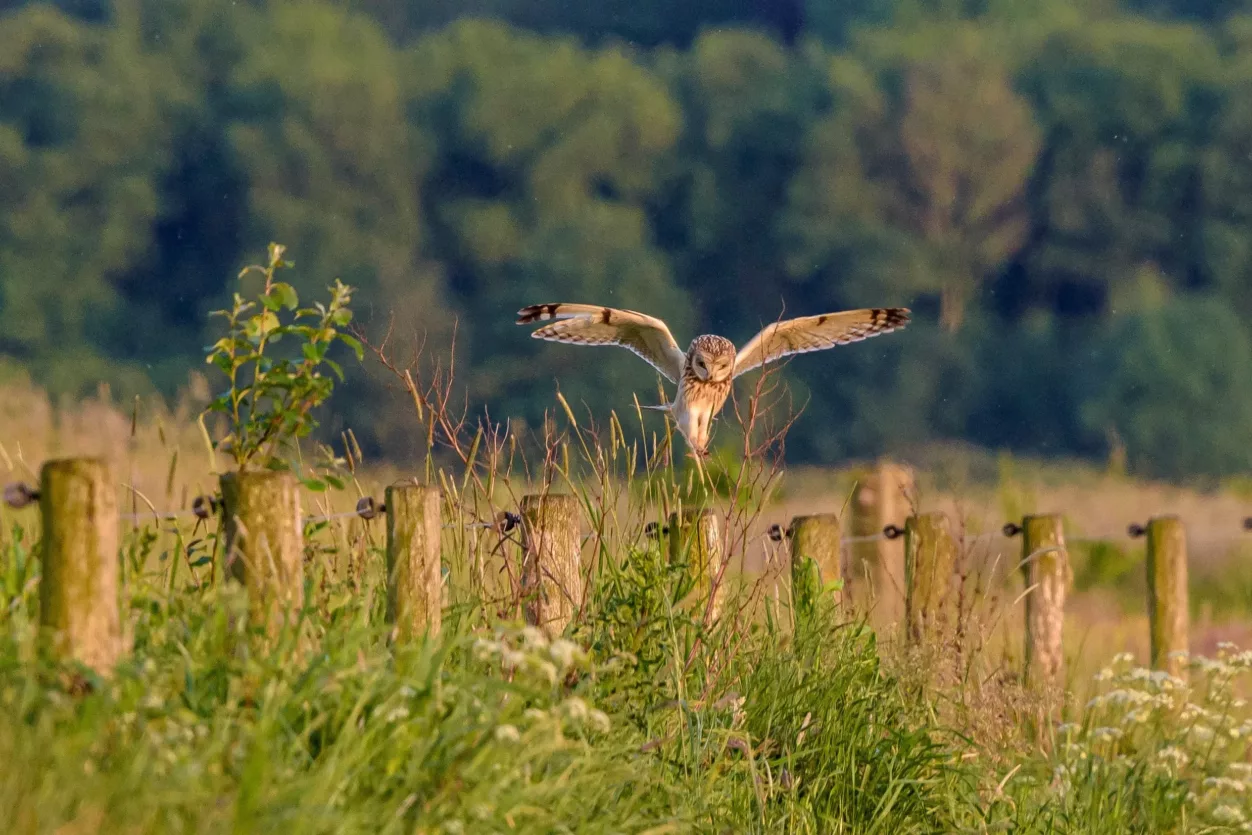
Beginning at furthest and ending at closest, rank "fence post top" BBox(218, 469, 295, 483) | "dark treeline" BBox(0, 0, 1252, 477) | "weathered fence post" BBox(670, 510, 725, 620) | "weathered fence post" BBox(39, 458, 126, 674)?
"dark treeline" BBox(0, 0, 1252, 477), "weathered fence post" BBox(670, 510, 725, 620), "fence post top" BBox(218, 469, 295, 483), "weathered fence post" BBox(39, 458, 126, 674)

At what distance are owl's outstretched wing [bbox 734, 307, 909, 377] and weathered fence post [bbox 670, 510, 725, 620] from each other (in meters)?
1.75

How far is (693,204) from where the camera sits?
5303cm

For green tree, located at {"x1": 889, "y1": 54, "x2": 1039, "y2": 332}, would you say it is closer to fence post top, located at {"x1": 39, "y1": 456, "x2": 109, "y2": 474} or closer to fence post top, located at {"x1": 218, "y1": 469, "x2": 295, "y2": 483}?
fence post top, located at {"x1": 218, "y1": 469, "x2": 295, "y2": 483}

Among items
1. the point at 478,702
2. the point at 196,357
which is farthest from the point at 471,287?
the point at 478,702

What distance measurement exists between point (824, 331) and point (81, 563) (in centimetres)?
398

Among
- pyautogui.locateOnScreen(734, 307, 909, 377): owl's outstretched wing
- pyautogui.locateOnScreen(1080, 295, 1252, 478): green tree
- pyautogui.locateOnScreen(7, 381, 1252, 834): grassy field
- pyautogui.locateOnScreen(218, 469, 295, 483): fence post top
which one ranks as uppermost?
pyautogui.locateOnScreen(1080, 295, 1252, 478): green tree

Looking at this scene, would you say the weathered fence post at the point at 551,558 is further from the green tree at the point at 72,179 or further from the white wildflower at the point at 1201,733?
the green tree at the point at 72,179

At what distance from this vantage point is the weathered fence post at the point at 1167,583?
283 inches

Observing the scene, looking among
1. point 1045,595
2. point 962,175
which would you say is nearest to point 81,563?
point 1045,595

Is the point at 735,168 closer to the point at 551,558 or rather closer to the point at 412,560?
the point at 551,558

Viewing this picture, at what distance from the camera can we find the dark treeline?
45.6m

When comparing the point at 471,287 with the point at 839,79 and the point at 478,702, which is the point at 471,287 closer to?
the point at 839,79

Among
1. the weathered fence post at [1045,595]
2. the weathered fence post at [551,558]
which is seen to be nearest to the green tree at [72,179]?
the weathered fence post at [1045,595]

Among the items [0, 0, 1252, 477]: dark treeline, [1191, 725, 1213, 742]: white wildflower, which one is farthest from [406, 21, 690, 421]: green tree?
[1191, 725, 1213, 742]: white wildflower
